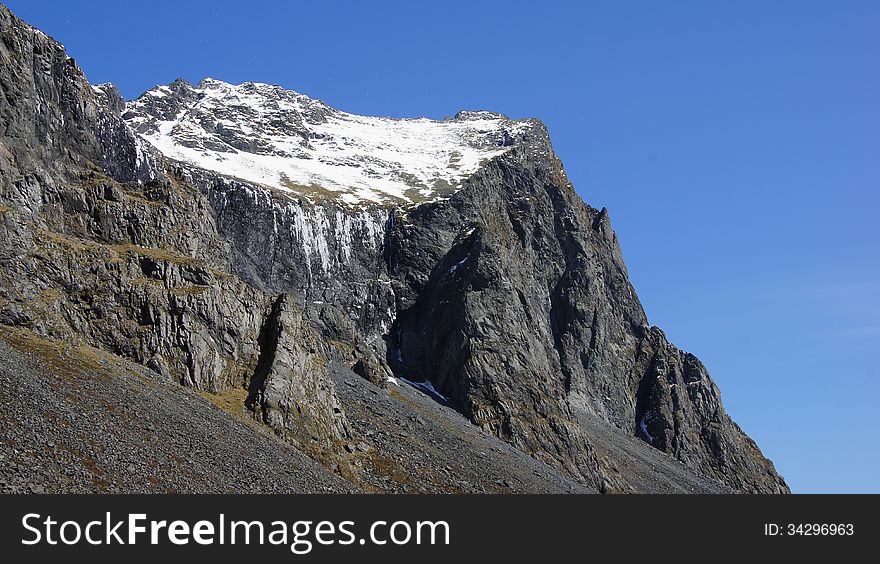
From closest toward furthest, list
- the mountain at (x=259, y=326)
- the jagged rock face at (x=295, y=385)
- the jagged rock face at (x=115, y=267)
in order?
the mountain at (x=259, y=326), the jagged rock face at (x=115, y=267), the jagged rock face at (x=295, y=385)

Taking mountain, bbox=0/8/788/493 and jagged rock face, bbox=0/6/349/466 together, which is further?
jagged rock face, bbox=0/6/349/466

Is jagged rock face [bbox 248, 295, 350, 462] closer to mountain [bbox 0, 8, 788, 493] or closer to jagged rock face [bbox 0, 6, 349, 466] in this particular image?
jagged rock face [bbox 0, 6, 349, 466]

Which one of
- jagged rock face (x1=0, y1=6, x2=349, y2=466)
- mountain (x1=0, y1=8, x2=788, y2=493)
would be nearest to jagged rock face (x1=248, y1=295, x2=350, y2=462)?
jagged rock face (x1=0, y1=6, x2=349, y2=466)

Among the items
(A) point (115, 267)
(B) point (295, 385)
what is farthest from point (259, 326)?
(A) point (115, 267)

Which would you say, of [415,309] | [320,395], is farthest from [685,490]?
[320,395]

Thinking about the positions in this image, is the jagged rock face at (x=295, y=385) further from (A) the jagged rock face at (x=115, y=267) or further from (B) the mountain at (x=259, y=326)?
(B) the mountain at (x=259, y=326)

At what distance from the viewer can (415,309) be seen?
191000 millimetres

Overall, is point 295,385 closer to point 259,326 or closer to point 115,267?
point 259,326

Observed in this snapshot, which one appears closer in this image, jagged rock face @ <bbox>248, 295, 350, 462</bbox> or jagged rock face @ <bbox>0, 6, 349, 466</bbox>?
jagged rock face @ <bbox>0, 6, 349, 466</bbox>

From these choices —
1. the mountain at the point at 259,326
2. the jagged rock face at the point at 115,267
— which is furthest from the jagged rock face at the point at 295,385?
the mountain at the point at 259,326

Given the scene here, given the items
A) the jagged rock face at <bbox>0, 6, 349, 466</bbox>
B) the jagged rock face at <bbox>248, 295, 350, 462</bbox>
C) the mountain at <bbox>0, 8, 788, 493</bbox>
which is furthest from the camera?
the jagged rock face at <bbox>248, 295, 350, 462</bbox>

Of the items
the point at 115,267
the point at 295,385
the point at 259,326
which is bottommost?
the point at 295,385

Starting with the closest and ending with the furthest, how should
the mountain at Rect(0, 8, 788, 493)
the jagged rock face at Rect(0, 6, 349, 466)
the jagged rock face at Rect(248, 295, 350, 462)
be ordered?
the mountain at Rect(0, 8, 788, 493)
the jagged rock face at Rect(0, 6, 349, 466)
the jagged rock face at Rect(248, 295, 350, 462)

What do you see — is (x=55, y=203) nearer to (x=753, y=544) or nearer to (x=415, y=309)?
(x=415, y=309)
